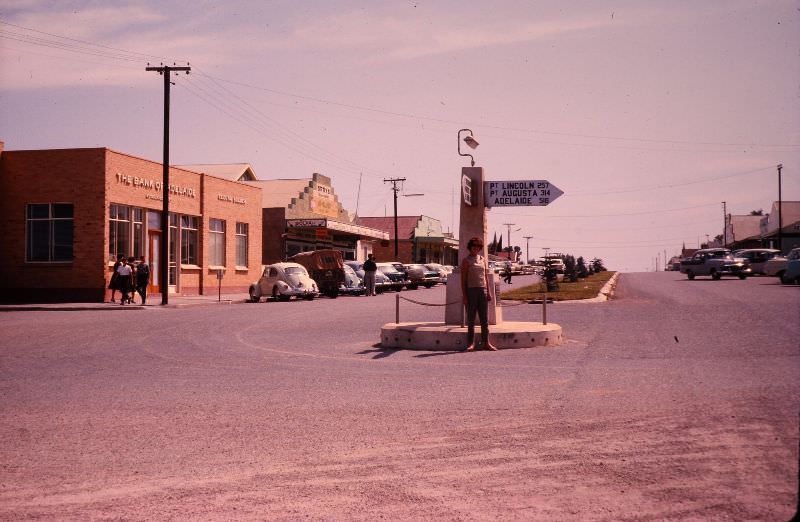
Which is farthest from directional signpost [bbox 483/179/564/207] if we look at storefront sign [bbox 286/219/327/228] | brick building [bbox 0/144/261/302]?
storefront sign [bbox 286/219/327/228]

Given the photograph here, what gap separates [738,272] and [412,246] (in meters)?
46.2

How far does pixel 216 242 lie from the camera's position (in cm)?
4241

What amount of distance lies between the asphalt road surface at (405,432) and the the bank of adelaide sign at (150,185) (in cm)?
2059

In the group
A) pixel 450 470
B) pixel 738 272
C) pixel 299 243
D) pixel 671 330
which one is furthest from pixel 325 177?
pixel 450 470

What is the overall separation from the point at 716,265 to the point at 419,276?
58.6 ft

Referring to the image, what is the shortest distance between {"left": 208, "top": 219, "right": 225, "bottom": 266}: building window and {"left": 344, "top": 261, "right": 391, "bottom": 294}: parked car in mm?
6903

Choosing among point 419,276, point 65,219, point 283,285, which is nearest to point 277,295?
point 283,285

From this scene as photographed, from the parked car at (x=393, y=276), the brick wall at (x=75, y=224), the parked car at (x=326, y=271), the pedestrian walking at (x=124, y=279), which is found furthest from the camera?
the parked car at (x=393, y=276)

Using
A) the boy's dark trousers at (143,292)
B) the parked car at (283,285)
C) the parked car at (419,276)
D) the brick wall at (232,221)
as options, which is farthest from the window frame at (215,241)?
the parked car at (419,276)

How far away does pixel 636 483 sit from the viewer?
520 centimetres

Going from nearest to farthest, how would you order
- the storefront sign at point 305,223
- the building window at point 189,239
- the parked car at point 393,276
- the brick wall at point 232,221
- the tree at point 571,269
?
the building window at point 189,239, the brick wall at point 232,221, the parked car at point 393,276, the tree at point 571,269, the storefront sign at point 305,223

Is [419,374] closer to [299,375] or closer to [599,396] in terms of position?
[299,375]

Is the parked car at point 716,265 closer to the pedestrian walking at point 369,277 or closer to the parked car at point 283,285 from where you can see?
the pedestrian walking at point 369,277

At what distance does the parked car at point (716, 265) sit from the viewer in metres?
44.1
